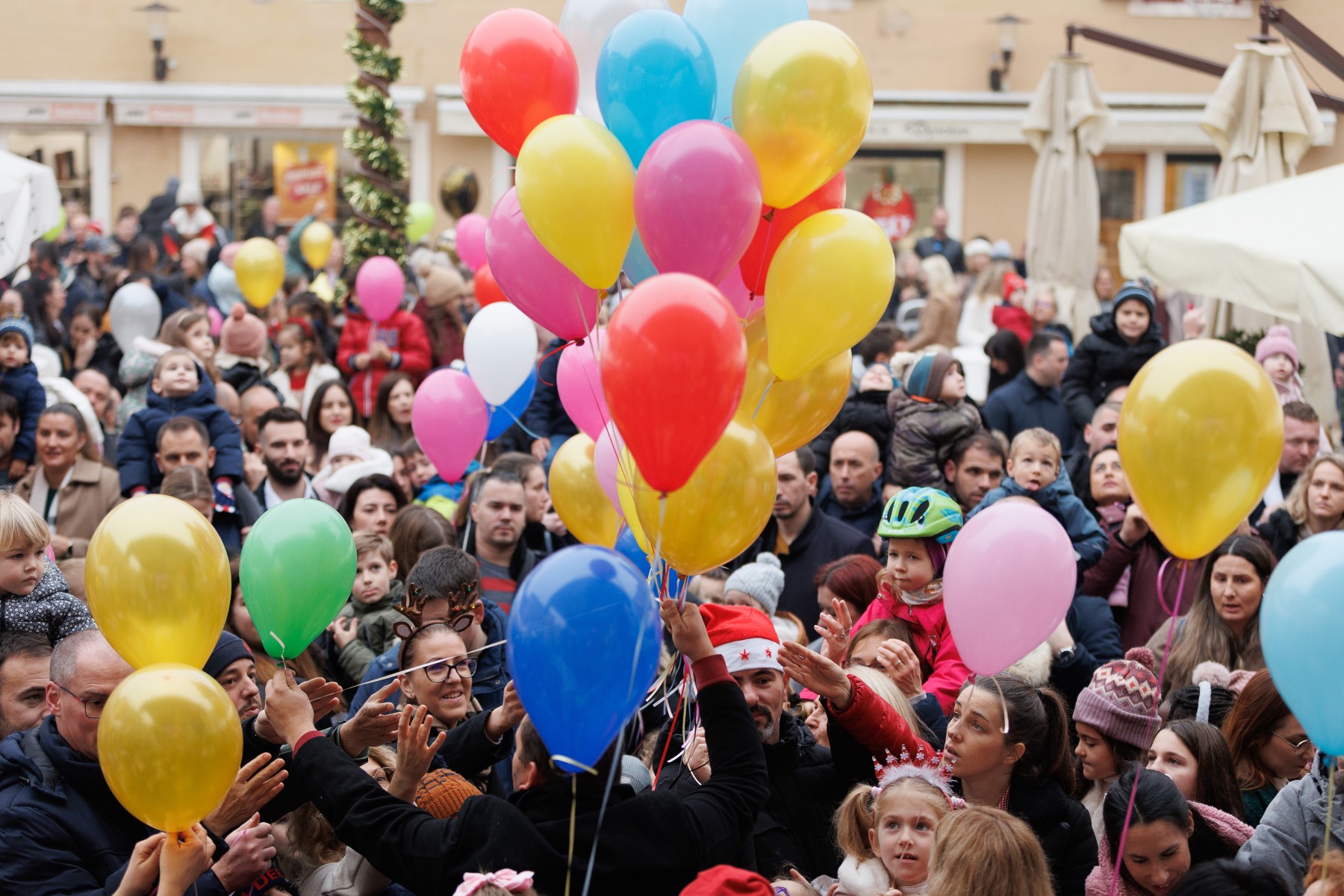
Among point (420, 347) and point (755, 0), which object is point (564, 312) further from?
point (420, 347)

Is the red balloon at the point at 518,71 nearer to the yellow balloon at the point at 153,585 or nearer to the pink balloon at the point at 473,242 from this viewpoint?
the yellow balloon at the point at 153,585

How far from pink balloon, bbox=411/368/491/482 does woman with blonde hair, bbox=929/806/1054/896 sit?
3.28m

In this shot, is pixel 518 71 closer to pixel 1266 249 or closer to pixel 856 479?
pixel 856 479

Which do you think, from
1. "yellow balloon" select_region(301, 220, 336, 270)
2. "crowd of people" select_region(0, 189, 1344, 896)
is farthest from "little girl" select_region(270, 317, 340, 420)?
"yellow balloon" select_region(301, 220, 336, 270)

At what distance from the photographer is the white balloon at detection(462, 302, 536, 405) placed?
575cm

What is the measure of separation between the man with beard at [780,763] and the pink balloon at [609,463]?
42cm

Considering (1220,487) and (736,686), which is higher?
(1220,487)

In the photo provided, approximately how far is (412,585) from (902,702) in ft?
5.36

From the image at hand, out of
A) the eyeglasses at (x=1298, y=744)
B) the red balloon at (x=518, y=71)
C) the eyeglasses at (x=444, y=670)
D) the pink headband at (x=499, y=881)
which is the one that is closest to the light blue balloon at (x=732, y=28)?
the red balloon at (x=518, y=71)

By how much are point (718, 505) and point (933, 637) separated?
148 cm

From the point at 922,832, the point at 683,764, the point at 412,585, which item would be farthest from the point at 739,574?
the point at 922,832

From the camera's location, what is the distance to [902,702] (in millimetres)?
3760

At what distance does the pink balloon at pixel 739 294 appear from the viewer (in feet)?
12.5

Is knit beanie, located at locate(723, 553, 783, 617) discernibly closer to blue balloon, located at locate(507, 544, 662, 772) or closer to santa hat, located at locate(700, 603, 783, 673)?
santa hat, located at locate(700, 603, 783, 673)
